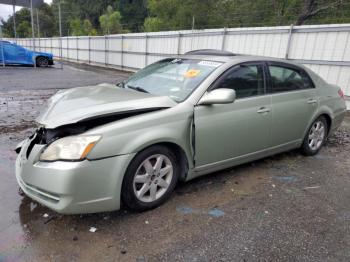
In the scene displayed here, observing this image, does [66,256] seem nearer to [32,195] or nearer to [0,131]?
[32,195]

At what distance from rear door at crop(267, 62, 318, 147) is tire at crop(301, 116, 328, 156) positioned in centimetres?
24

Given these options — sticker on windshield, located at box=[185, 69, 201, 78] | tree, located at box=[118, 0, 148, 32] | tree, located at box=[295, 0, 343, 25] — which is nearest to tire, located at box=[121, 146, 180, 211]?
sticker on windshield, located at box=[185, 69, 201, 78]

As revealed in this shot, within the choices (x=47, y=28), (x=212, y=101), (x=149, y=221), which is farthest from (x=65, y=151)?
(x=47, y=28)

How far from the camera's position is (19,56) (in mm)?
18281

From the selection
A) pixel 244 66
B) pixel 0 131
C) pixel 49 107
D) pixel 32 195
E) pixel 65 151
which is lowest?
pixel 0 131

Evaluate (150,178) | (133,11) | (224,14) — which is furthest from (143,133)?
(133,11)

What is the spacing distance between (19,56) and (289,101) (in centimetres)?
1853

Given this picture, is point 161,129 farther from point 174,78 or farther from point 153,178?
point 174,78

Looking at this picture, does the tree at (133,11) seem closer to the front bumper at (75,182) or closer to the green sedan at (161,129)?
the green sedan at (161,129)

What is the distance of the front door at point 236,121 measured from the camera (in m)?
3.19

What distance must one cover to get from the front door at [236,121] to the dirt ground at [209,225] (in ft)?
1.48

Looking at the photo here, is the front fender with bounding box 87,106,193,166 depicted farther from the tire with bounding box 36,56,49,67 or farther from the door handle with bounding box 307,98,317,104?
the tire with bounding box 36,56,49,67

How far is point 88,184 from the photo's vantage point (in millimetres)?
2457

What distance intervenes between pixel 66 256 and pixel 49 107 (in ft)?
4.85
